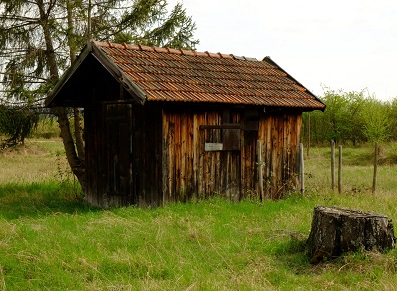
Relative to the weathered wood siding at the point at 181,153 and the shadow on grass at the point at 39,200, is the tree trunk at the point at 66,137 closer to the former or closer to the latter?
the shadow on grass at the point at 39,200

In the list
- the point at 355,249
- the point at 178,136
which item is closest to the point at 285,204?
the point at 178,136

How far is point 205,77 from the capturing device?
13.3 meters

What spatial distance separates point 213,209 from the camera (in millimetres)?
11359

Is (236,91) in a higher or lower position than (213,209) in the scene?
higher

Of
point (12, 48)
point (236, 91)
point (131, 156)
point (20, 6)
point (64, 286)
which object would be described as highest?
point (20, 6)

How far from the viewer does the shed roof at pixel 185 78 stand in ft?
37.9

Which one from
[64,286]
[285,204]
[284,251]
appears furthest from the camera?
[285,204]

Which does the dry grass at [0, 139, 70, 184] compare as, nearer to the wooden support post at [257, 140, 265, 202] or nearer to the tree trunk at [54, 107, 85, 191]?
the tree trunk at [54, 107, 85, 191]

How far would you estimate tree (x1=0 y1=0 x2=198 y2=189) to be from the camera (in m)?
15.1

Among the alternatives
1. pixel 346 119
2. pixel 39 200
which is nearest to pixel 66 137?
pixel 39 200

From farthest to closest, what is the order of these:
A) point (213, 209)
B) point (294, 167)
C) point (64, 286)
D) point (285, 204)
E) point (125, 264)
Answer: point (294, 167) < point (285, 204) < point (213, 209) < point (125, 264) < point (64, 286)

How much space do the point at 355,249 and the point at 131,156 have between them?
248 inches

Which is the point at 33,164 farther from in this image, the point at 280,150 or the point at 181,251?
the point at 181,251

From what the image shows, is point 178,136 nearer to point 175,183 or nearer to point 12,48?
point 175,183
